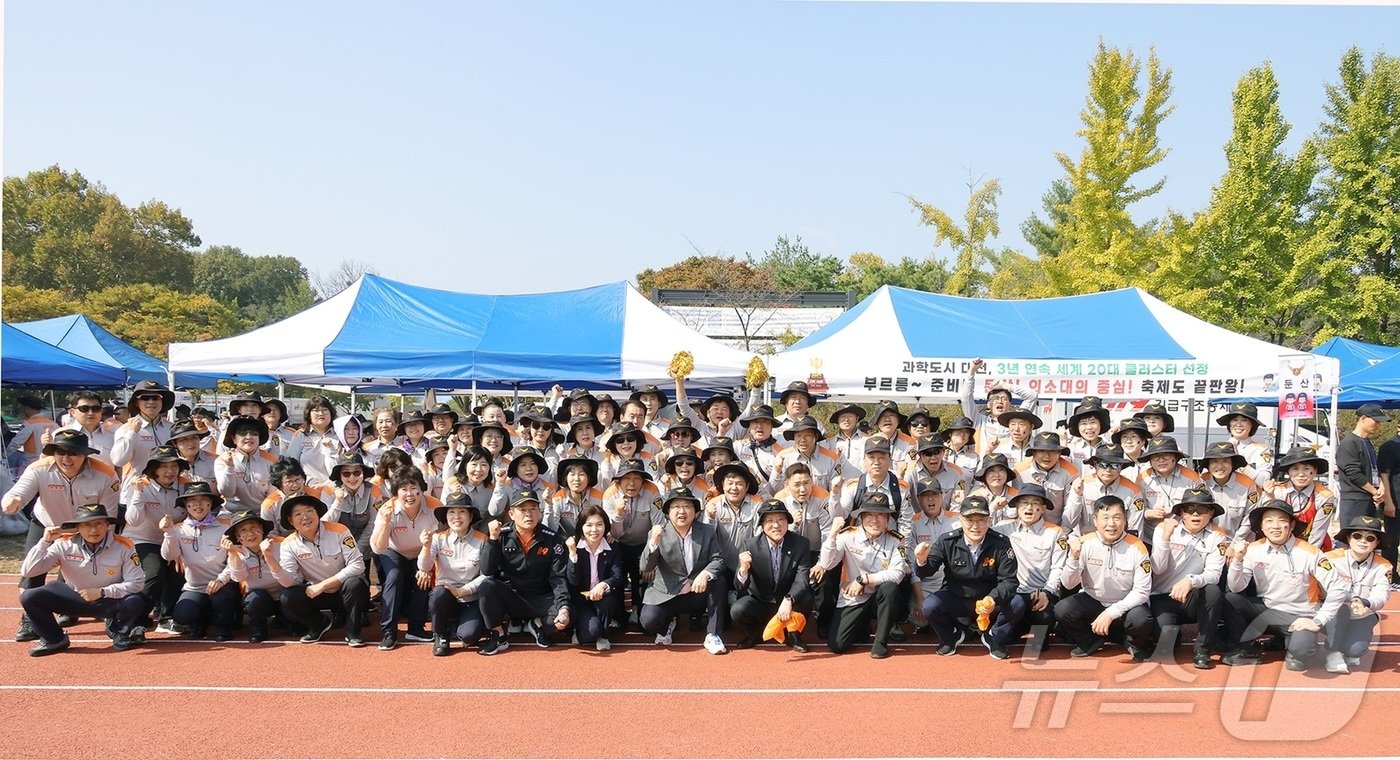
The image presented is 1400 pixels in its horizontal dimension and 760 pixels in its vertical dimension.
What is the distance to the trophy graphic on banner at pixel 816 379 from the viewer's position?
912 centimetres

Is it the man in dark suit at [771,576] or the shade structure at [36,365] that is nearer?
the man in dark suit at [771,576]

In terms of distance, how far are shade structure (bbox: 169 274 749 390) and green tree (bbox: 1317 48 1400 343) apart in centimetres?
1374

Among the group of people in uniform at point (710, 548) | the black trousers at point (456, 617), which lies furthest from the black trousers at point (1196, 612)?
the black trousers at point (456, 617)

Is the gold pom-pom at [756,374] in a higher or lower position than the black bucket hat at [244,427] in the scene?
higher

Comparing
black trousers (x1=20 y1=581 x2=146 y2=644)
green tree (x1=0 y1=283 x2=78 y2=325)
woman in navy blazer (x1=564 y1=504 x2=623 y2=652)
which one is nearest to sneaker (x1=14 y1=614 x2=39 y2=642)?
black trousers (x1=20 y1=581 x2=146 y2=644)

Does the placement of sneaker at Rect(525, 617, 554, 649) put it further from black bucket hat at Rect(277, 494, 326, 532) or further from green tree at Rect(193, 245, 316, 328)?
green tree at Rect(193, 245, 316, 328)

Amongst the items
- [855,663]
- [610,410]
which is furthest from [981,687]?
[610,410]

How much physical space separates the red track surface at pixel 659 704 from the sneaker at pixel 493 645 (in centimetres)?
8

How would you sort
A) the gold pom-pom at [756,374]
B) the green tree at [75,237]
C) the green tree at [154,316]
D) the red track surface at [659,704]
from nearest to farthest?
the red track surface at [659,704] → the gold pom-pom at [756,374] → the green tree at [154,316] → the green tree at [75,237]

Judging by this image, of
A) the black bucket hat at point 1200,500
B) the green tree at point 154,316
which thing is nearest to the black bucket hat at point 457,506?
the black bucket hat at point 1200,500

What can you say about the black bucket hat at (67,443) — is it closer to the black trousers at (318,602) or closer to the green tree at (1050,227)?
the black trousers at (318,602)

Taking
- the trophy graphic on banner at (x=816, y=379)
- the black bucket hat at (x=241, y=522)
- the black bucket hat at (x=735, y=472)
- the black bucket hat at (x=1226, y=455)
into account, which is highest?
the trophy graphic on banner at (x=816, y=379)

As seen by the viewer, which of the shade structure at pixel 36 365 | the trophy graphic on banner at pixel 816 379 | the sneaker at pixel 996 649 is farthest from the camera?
the shade structure at pixel 36 365

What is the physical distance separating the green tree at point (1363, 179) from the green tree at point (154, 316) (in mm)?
29523
